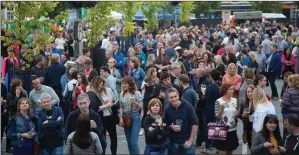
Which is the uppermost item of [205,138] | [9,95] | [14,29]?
[14,29]

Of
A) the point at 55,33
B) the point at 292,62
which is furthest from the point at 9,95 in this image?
the point at 55,33

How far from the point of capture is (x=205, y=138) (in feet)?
45.2

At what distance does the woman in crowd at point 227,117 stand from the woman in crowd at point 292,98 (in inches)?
43.7

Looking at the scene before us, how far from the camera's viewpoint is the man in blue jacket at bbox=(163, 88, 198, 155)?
405 inches

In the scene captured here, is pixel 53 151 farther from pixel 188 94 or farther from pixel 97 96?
pixel 188 94

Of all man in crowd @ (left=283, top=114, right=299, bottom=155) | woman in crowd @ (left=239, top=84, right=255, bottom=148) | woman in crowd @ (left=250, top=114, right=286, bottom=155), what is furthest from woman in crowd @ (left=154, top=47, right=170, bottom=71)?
man in crowd @ (left=283, top=114, right=299, bottom=155)

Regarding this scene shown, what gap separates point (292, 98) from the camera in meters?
12.3

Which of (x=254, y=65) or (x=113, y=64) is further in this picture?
Answer: (x=254, y=65)

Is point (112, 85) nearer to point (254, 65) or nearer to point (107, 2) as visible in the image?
point (254, 65)

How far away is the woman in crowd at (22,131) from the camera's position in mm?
11039

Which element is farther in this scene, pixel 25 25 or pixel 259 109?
pixel 25 25

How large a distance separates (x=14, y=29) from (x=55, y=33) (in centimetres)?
1414

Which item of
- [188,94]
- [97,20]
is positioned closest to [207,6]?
[97,20]

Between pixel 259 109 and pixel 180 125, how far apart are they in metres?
1.40
